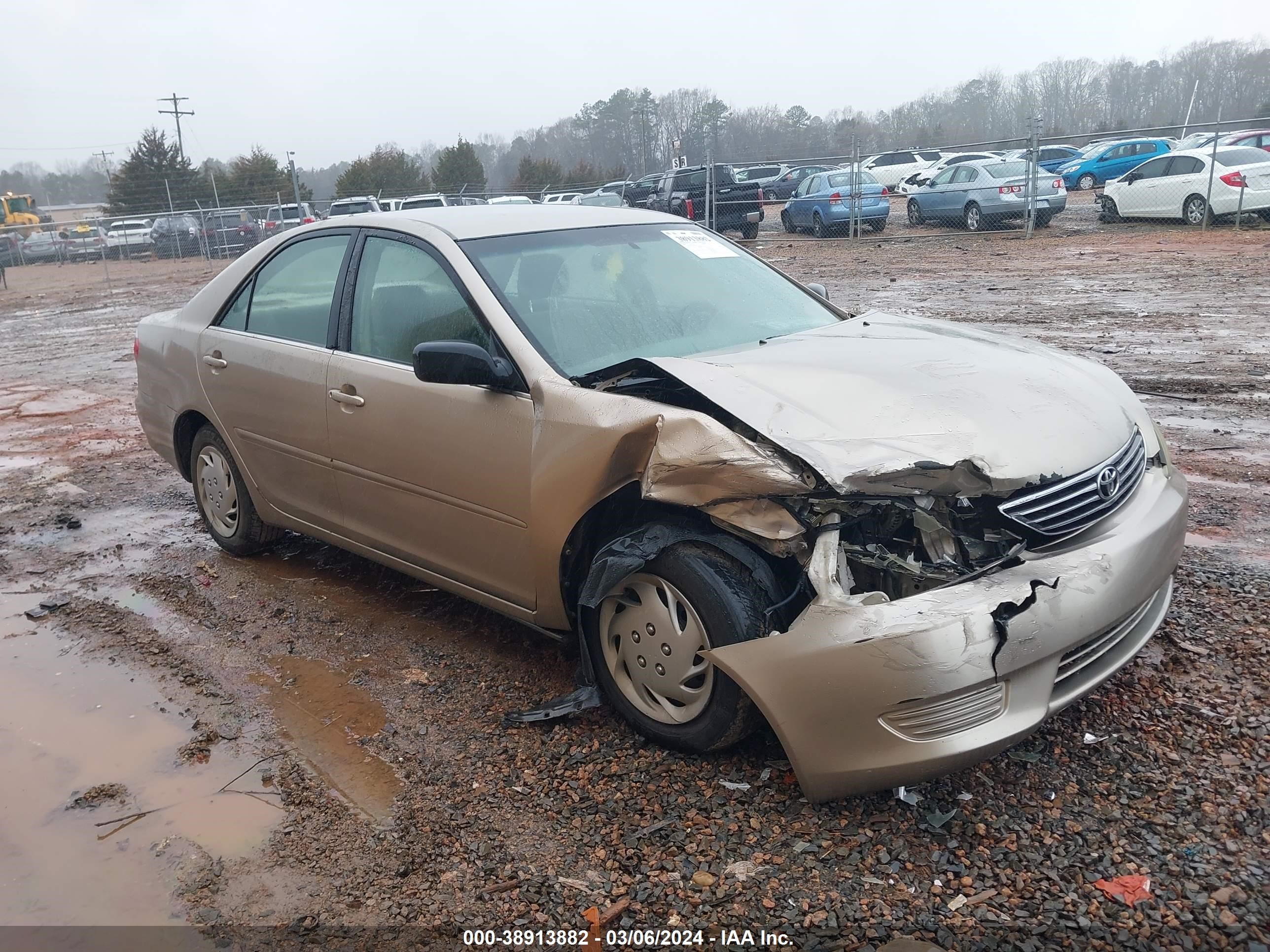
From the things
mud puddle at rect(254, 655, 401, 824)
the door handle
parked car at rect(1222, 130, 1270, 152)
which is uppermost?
parked car at rect(1222, 130, 1270, 152)

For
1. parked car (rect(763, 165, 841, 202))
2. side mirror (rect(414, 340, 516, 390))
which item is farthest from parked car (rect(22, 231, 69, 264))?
side mirror (rect(414, 340, 516, 390))

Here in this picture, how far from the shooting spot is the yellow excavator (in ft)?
149

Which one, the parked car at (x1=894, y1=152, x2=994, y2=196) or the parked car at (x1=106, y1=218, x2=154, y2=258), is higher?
the parked car at (x1=894, y1=152, x2=994, y2=196)

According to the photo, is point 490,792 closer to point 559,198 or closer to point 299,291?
point 299,291

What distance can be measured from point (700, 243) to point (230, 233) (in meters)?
31.8

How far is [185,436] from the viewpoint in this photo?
17.7 ft

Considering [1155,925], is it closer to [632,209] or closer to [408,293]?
[408,293]

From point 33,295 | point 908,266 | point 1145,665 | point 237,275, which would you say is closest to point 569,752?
point 1145,665

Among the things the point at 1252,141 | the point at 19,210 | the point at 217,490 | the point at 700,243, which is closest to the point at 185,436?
the point at 217,490

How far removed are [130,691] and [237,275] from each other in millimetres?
2080

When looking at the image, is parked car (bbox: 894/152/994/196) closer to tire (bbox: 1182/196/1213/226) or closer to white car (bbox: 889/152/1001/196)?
white car (bbox: 889/152/1001/196)

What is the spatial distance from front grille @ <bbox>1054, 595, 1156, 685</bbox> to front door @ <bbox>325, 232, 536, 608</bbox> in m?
1.67

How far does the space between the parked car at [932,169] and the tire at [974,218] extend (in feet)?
25.3

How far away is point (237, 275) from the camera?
5.03 metres
